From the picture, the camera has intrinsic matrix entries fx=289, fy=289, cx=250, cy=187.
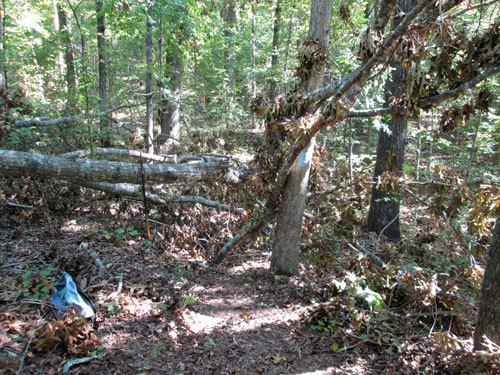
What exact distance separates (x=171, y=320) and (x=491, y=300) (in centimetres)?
325

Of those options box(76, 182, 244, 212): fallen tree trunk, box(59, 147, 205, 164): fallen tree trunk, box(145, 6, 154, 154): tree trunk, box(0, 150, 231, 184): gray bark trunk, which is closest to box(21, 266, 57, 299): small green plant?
box(0, 150, 231, 184): gray bark trunk

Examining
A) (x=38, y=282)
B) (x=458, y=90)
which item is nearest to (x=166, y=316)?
(x=38, y=282)

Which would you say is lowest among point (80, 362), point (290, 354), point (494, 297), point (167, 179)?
point (290, 354)

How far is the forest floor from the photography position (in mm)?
2764

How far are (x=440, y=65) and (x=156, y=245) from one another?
16.2ft

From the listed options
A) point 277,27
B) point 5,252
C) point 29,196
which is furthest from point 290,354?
point 277,27

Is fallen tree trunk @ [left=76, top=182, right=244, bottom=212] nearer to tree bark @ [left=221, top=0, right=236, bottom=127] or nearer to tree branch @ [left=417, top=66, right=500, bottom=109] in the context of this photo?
tree branch @ [left=417, top=66, right=500, bottom=109]

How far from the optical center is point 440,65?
2801mm

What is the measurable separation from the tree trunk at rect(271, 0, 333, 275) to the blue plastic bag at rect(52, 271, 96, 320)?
2647mm

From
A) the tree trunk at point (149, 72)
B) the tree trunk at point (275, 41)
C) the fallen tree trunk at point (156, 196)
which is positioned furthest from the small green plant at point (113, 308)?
the tree trunk at point (275, 41)

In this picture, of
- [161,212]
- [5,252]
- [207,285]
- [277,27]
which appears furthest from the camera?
[277,27]

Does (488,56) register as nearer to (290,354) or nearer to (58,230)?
(290,354)

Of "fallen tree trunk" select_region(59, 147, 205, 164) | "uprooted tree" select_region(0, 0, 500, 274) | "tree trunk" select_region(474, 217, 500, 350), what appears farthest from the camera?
"fallen tree trunk" select_region(59, 147, 205, 164)

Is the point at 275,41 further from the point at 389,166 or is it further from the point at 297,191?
the point at 297,191
